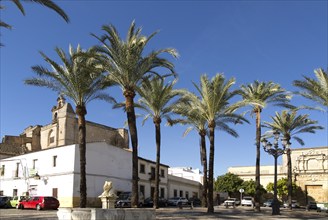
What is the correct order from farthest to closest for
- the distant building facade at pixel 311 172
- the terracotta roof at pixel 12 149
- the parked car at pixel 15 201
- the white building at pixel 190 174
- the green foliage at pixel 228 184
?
the white building at pixel 190 174 < the green foliage at pixel 228 184 < the distant building facade at pixel 311 172 < the terracotta roof at pixel 12 149 < the parked car at pixel 15 201

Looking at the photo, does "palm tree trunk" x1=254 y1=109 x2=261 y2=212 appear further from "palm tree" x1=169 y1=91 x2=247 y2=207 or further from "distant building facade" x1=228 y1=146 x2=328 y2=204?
"distant building facade" x1=228 y1=146 x2=328 y2=204

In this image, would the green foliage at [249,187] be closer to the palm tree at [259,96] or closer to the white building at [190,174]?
the white building at [190,174]

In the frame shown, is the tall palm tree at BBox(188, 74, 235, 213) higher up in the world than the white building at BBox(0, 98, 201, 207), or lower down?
higher up

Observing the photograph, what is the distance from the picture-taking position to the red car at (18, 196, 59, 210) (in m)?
34.5

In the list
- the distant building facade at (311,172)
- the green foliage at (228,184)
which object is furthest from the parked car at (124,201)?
the distant building facade at (311,172)

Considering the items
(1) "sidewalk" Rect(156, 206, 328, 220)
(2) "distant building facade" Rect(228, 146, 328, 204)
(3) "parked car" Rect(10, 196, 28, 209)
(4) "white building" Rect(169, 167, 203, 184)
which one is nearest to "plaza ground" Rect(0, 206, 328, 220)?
(1) "sidewalk" Rect(156, 206, 328, 220)

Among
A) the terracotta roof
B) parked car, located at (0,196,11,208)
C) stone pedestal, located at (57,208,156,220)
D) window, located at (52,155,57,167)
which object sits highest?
the terracotta roof

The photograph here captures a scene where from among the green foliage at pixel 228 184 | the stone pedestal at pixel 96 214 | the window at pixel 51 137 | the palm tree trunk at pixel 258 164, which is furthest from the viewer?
the green foliage at pixel 228 184

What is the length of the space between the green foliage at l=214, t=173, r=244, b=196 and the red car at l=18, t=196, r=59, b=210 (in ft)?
128

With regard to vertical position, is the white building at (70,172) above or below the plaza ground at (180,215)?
above

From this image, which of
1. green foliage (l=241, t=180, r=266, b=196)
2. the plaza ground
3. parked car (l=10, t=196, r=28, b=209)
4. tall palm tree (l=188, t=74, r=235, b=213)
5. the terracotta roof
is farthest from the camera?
green foliage (l=241, t=180, r=266, b=196)

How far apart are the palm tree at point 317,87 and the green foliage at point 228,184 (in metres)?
41.8

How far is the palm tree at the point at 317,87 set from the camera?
91.0 ft

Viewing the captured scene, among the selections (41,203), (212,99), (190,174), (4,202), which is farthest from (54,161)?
(190,174)
